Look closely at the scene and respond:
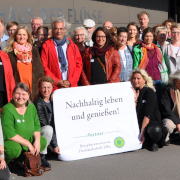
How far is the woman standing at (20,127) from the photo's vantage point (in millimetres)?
5277

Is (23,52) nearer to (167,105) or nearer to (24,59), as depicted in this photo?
(24,59)

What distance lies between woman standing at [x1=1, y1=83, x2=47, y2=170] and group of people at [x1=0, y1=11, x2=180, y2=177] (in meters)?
0.01

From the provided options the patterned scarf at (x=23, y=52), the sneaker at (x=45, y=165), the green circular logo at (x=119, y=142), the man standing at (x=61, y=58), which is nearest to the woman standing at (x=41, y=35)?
the man standing at (x=61, y=58)

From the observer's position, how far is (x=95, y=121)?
621 cm

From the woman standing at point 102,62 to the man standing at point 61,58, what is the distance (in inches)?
8.9

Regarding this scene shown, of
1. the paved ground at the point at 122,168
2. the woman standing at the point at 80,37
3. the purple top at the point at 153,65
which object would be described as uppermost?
the woman standing at the point at 80,37

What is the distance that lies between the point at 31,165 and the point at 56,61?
2.02 metres

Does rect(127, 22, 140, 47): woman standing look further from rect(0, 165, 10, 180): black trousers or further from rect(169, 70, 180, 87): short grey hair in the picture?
rect(0, 165, 10, 180): black trousers

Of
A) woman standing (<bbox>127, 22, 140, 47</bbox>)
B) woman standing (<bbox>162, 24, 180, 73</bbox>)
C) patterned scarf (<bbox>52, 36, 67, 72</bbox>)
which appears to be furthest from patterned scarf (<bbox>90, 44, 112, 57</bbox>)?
woman standing (<bbox>162, 24, 180, 73</bbox>)

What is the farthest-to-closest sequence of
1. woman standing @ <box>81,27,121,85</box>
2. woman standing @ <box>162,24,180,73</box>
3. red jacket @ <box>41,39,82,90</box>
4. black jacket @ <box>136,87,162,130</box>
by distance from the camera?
woman standing @ <box>162,24,180,73</box>, woman standing @ <box>81,27,121,85</box>, red jacket @ <box>41,39,82,90</box>, black jacket @ <box>136,87,162,130</box>

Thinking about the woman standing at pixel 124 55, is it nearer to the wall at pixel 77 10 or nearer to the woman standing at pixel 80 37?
the woman standing at pixel 80 37

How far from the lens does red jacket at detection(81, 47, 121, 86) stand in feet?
22.7

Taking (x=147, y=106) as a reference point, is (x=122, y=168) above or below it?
below

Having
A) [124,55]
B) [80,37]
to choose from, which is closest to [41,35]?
[80,37]
